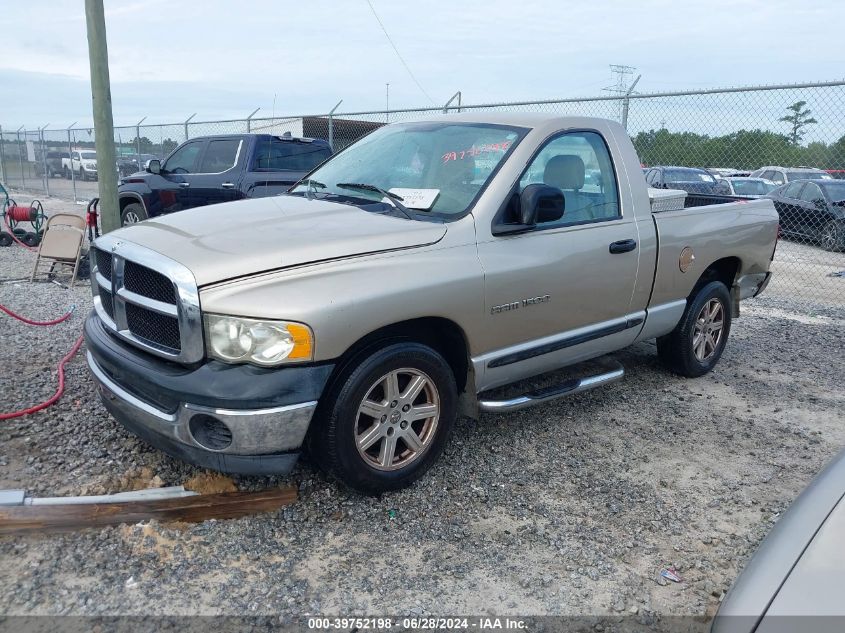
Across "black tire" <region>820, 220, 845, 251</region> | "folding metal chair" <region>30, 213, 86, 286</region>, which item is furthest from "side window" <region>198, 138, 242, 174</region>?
"black tire" <region>820, 220, 845, 251</region>

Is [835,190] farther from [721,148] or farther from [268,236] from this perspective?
[268,236]

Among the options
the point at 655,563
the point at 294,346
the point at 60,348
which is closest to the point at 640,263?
the point at 655,563

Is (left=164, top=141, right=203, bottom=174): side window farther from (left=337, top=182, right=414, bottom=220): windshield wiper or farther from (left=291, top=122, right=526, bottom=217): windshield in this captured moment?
(left=337, top=182, right=414, bottom=220): windshield wiper

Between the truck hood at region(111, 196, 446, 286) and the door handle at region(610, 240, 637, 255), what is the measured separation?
130 cm

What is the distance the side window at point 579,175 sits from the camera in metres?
4.04

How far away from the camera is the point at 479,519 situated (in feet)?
11.0

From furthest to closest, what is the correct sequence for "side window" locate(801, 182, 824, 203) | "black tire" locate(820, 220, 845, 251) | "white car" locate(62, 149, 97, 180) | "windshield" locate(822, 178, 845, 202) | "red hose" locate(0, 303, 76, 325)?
"white car" locate(62, 149, 97, 180) → "side window" locate(801, 182, 824, 203) → "windshield" locate(822, 178, 845, 202) → "black tire" locate(820, 220, 845, 251) → "red hose" locate(0, 303, 76, 325)

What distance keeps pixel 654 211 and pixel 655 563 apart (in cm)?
259

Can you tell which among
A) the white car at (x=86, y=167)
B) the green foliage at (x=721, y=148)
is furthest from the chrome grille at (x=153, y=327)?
the white car at (x=86, y=167)

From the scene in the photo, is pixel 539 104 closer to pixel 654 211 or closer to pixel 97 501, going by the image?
pixel 654 211

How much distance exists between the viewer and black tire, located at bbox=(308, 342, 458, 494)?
122 inches

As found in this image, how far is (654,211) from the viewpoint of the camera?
188 inches

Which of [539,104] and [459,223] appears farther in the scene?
[539,104]

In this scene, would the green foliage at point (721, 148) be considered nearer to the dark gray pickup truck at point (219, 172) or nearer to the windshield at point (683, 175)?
the windshield at point (683, 175)
